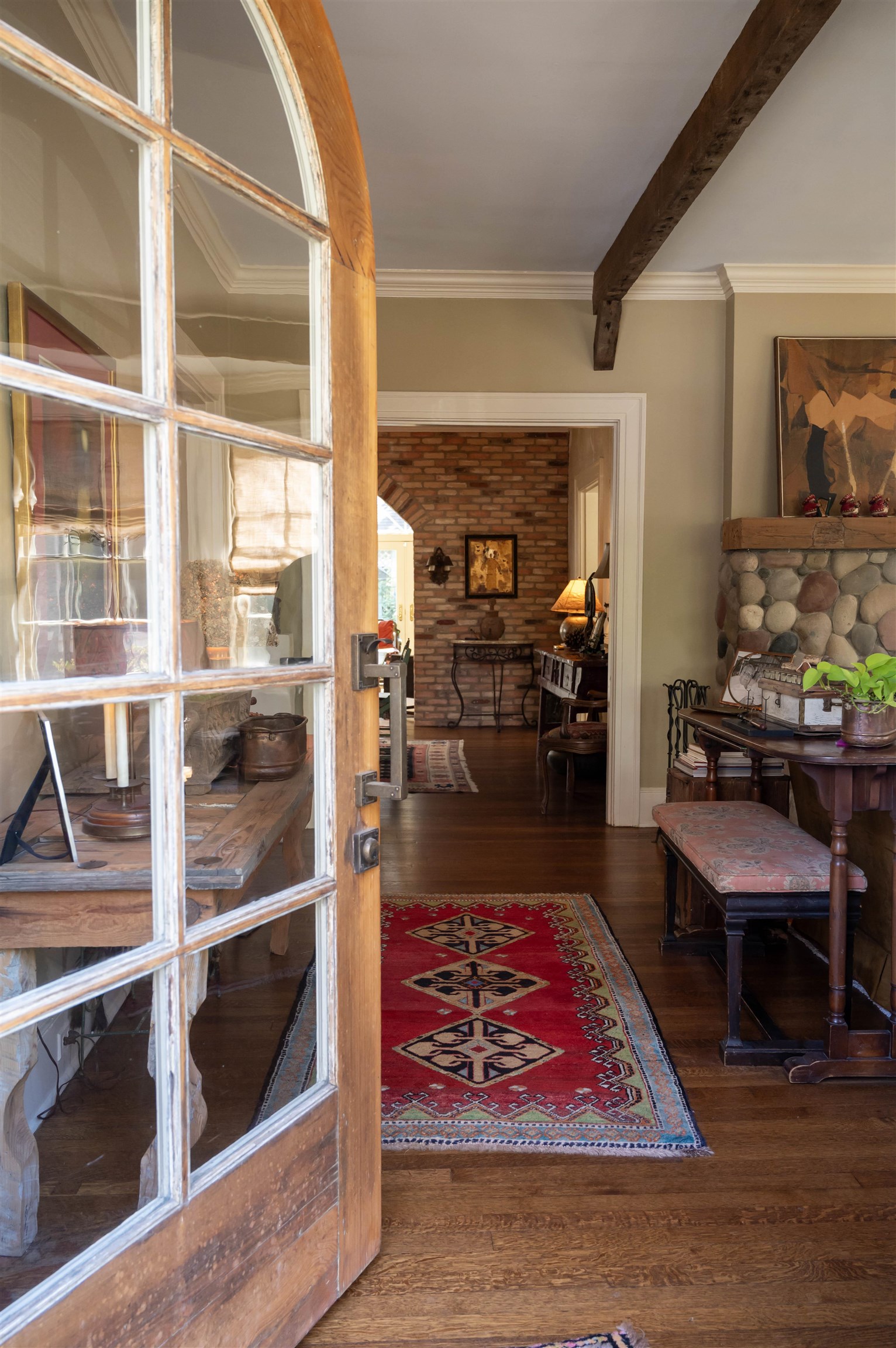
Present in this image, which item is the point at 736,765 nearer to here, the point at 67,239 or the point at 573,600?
the point at 67,239

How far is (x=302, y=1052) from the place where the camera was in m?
1.52

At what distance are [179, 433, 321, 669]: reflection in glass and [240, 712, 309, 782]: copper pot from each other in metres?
0.09

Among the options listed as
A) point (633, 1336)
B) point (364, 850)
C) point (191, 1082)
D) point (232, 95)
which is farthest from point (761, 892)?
point (232, 95)

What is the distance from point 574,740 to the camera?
5.83m

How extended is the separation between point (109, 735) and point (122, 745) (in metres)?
0.02

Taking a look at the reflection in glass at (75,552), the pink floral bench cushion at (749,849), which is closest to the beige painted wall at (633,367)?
the pink floral bench cushion at (749,849)

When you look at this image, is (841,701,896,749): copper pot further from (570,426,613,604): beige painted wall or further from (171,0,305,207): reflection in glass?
(570,426,613,604): beige painted wall

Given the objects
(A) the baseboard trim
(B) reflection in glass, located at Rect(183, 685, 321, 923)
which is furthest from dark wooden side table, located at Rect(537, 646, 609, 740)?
(B) reflection in glass, located at Rect(183, 685, 321, 923)

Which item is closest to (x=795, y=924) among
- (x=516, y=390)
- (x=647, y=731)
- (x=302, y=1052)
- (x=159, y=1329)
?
→ (x=647, y=731)

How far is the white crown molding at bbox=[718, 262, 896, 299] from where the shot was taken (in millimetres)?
4828

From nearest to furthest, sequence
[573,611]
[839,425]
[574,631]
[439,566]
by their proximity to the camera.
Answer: [839,425] < [574,631] < [573,611] < [439,566]

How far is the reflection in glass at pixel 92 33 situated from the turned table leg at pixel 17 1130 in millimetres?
1062

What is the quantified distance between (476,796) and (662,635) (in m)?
1.59

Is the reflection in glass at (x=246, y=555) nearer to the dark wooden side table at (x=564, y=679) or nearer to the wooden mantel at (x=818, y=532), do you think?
the wooden mantel at (x=818, y=532)
